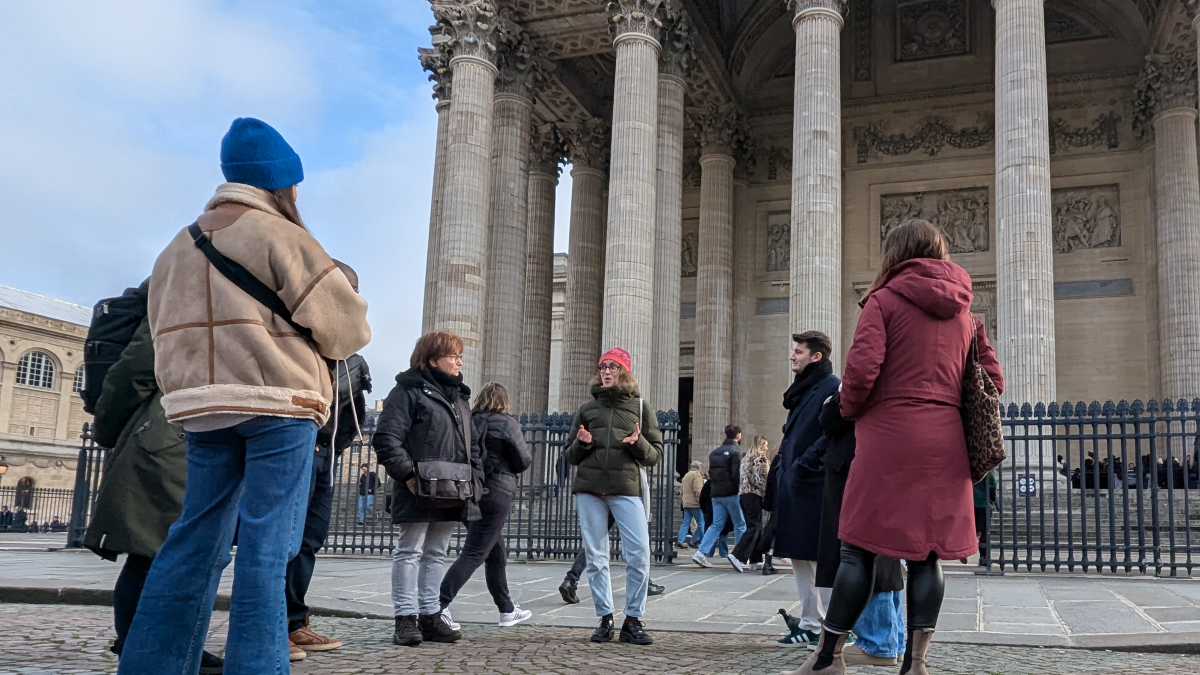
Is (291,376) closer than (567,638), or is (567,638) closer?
(291,376)

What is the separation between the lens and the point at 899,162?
80.8 ft

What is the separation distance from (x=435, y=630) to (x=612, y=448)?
4.77ft

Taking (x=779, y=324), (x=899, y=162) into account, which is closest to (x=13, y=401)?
(x=779, y=324)

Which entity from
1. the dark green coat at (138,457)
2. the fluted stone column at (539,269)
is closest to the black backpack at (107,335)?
the dark green coat at (138,457)

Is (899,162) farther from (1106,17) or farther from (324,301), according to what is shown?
(324,301)

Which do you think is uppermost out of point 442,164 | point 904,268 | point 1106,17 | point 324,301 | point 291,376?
point 1106,17

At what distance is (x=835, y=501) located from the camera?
4500 mm

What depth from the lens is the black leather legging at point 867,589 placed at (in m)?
3.93

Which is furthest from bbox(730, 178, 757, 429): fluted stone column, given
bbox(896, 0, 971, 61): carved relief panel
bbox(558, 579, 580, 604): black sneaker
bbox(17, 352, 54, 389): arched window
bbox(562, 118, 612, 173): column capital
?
bbox(17, 352, 54, 389): arched window

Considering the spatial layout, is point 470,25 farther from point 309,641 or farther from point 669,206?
point 309,641

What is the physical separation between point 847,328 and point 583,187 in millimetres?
7836

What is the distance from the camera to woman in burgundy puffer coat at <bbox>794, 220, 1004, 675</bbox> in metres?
3.86

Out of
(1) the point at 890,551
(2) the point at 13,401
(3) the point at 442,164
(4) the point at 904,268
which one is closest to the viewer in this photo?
(1) the point at 890,551

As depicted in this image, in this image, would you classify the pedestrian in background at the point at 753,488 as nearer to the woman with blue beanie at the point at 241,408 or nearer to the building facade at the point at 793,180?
the building facade at the point at 793,180
